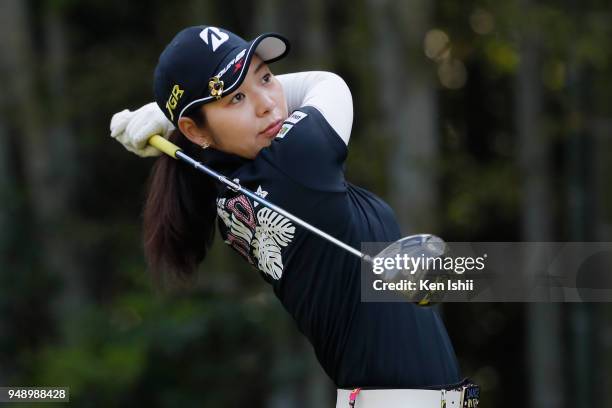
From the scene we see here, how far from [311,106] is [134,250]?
37.5 ft

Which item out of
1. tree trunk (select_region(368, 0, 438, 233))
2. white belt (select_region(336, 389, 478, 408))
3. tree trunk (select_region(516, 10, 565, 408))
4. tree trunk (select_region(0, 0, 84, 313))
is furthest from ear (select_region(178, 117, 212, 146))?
tree trunk (select_region(0, 0, 84, 313))

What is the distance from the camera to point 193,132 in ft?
12.6

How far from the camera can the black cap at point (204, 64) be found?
365 centimetres

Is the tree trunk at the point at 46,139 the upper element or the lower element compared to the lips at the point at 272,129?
upper

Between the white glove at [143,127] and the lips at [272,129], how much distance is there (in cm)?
49

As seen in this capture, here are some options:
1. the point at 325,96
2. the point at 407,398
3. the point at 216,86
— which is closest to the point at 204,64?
the point at 216,86

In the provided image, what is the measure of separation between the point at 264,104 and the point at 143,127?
1.69ft

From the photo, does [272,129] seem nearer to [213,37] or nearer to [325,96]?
[325,96]

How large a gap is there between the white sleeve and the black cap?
171mm

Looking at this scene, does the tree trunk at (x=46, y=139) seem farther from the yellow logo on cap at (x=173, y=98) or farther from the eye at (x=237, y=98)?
the eye at (x=237, y=98)

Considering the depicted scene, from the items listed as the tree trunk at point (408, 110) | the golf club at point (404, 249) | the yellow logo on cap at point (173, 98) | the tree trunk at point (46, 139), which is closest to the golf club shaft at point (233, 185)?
the golf club at point (404, 249)

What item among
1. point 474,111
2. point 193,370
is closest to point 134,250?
point 193,370

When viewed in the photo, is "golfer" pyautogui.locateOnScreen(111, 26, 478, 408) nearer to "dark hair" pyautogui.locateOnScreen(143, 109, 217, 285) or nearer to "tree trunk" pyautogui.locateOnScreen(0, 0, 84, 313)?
"dark hair" pyautogui.locateOnScreen(143, 109, 217, 285)

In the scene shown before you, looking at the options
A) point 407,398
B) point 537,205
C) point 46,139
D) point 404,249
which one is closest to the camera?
point 404,249
